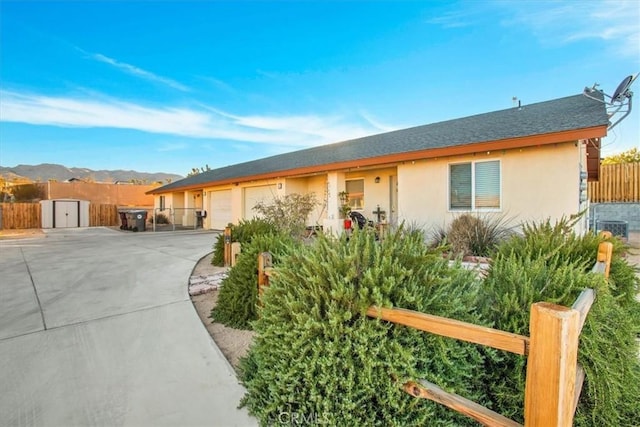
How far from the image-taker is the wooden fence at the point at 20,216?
70.5ft

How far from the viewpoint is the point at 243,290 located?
3877 millimetres

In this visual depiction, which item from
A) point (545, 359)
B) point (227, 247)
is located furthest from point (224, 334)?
point (227, 247)

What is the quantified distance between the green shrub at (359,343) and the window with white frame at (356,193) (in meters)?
10.7

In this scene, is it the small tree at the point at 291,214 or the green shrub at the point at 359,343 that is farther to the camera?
the small tree at the point at 291,214

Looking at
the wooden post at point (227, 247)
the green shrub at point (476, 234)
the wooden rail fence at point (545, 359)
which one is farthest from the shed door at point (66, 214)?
the wooden rail fence at point (545, 359)

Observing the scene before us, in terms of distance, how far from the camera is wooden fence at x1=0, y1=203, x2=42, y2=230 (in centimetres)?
2148

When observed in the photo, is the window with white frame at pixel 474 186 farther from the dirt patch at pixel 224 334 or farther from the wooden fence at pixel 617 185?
the wooden fence at pixel 617 185

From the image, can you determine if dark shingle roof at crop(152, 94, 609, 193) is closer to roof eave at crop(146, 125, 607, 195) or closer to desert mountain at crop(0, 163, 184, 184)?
roof eave at crop(146, 125, 607, 195)

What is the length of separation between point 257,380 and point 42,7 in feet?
47.5

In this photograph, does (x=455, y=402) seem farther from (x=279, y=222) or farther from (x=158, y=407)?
(x=279, y=222)

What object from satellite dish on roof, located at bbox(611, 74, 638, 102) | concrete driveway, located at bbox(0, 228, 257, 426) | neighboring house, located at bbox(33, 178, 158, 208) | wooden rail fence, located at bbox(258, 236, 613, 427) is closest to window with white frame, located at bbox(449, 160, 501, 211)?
satellite dish on roof, located at bbox(611, 74, 638, 102)

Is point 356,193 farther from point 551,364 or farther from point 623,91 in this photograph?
point 551,364

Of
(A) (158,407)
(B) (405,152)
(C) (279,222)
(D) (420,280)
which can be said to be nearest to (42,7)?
(C) (279,222)

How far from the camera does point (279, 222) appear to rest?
8320 millimetres
